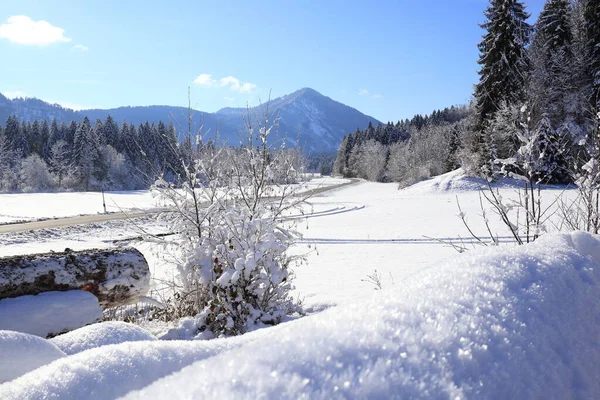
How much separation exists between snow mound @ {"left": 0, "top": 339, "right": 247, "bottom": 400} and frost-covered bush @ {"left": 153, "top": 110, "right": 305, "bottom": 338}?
10.3ft

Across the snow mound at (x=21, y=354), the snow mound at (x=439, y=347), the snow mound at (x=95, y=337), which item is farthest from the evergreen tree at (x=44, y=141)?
the snow mound at (x=439, y=347)

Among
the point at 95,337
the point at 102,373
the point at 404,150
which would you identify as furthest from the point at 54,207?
the point at 404,150

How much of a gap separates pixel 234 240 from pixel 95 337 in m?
2.90

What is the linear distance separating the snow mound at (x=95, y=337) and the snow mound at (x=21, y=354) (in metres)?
0.08

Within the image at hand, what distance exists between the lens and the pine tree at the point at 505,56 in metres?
27.5

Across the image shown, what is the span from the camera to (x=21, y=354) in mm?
1542

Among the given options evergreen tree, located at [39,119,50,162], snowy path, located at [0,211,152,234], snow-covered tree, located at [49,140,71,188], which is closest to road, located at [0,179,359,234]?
snowy path, located at [0,211,152,234]

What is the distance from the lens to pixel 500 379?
580 mm

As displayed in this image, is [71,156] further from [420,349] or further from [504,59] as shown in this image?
[420,349]

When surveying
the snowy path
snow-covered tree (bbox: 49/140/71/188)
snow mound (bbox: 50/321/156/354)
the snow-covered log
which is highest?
snow-covered tree (bbox: 49/140/71/188)

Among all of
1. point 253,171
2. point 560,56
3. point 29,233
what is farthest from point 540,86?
point 29,233

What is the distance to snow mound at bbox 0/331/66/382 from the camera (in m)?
1.52

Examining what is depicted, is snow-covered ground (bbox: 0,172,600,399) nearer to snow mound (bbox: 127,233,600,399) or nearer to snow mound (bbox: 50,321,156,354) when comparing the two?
snow mound (bbox: 127,233,600,399)

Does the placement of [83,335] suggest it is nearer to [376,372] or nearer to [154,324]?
[376,372]
